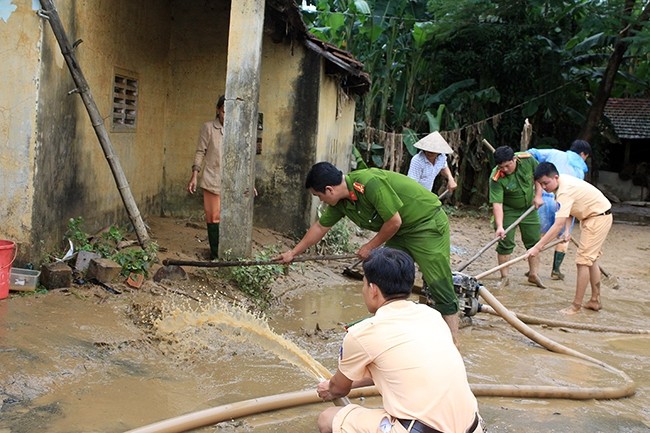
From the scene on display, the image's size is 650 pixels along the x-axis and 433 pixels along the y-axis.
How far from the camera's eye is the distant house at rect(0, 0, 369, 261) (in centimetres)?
648

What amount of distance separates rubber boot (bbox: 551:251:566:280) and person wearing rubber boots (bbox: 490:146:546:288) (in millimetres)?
645

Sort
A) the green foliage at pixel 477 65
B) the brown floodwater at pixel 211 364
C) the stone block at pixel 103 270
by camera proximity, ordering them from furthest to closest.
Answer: the green foliage at pixel 477 65, the stone block at pixel 103 270, the brown floodwater at pixel 211 364

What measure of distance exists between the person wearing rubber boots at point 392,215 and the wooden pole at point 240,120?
146cm

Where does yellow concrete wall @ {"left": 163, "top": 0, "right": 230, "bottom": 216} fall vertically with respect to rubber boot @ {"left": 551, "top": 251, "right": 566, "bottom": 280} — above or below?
above

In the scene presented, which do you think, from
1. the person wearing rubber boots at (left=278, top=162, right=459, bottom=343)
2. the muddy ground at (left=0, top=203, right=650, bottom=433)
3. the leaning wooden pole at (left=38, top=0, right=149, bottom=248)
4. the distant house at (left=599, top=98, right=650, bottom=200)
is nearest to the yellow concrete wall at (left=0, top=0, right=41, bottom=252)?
the leaning wooden pole at (left=38, top=0, right=149, bottom=248)

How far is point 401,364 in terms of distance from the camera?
309 cm

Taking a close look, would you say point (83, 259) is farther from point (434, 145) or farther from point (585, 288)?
point (585, 288)

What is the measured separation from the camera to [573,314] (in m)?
8.39

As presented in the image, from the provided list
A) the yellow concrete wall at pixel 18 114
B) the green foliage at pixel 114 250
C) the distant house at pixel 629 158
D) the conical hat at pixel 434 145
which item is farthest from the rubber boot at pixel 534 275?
the distant house at pixel 629 158

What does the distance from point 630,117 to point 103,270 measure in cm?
2297

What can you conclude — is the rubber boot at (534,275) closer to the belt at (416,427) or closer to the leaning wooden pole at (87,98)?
the leaning wooden pole at (87,98)

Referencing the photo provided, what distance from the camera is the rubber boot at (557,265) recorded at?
10.3 meters

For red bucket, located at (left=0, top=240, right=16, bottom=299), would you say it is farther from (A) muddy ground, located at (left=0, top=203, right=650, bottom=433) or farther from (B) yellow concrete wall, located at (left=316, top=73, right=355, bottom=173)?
(B) yellow concrete wall, located at (left=316, top=73, right=355, bottom=173)

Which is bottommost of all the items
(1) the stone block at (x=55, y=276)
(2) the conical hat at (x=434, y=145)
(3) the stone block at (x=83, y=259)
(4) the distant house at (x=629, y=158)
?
(1) the stone block at (x=55, y=276)
